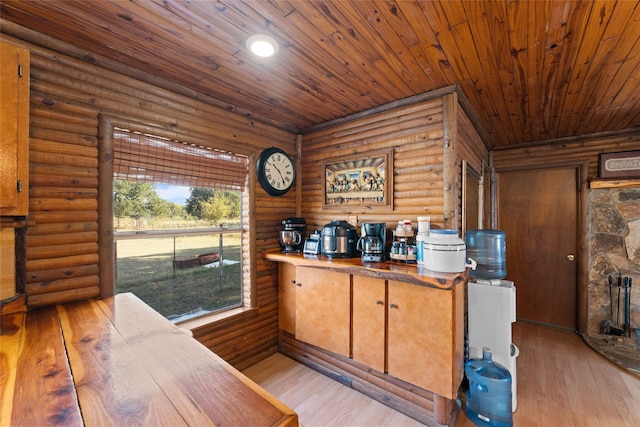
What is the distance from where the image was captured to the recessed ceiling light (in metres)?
1.65

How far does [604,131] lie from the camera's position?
3535mm

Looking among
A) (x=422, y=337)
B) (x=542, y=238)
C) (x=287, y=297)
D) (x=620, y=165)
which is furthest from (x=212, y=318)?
(x=620, y=165)

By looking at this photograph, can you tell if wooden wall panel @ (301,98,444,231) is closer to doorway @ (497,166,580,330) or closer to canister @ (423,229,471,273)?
canister @ (423,229,471,273)

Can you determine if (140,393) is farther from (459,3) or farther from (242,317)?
(459,3)

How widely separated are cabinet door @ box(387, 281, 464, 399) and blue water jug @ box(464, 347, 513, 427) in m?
0.36

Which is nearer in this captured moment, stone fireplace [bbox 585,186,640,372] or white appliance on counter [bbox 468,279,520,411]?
white appliance on counter [bbox 468,279,520,411]

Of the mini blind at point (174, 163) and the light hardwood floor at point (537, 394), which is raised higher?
the mini blind at point (174, 163)

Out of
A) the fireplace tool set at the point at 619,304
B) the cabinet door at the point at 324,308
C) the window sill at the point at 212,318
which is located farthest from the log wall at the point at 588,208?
the window sill at the point at 212,318

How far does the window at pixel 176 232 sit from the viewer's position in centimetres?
208

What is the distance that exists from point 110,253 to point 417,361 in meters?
2.49

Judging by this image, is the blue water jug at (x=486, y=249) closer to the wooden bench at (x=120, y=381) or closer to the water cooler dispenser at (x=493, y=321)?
the water cooler dispenser at (x=493, y=321)

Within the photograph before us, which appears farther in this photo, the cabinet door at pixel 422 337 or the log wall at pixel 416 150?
the log wall at pixel 416 150

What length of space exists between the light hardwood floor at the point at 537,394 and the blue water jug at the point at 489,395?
0.40 ft

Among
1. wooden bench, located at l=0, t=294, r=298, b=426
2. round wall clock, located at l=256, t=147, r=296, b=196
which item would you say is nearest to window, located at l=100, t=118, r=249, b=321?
round wall clock, located at l=256, t=147, r=296, b=196
